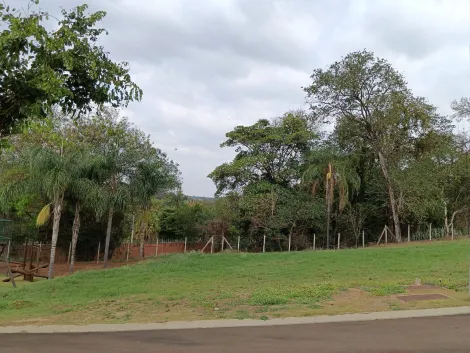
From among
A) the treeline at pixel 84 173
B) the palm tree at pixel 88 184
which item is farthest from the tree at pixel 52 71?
the palm tree at pixel 88 184

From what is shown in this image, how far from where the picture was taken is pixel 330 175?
31.8 meters

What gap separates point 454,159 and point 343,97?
29.1ft

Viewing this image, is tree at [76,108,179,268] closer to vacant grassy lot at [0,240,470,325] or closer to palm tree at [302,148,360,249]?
vacant grassy lot at [0,240,470,325]

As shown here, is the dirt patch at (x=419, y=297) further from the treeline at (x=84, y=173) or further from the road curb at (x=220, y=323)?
the treeline at (x=84, y=173)

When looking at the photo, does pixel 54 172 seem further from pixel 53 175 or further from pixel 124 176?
pixel 124 176

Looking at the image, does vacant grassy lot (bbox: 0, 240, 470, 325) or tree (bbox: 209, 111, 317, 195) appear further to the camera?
tree (bbox: 209, 111, 317, 195)

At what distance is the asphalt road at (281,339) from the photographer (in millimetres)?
7039

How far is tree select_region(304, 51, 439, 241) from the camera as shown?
3288 centimetres

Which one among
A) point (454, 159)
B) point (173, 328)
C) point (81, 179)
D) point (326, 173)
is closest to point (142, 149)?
point (81, 179)

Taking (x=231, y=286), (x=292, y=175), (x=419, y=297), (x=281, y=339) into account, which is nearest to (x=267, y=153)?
(x=292, y=175)

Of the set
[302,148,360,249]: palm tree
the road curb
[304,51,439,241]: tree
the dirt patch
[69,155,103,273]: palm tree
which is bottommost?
Result: the road curb

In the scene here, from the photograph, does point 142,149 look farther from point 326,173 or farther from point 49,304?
point 49,304

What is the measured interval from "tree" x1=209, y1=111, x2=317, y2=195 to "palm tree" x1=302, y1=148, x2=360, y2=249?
227 cm

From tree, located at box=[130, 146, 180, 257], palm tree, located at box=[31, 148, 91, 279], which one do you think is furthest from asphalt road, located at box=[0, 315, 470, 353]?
tree, located at box=[130, 146, 180, 257]
